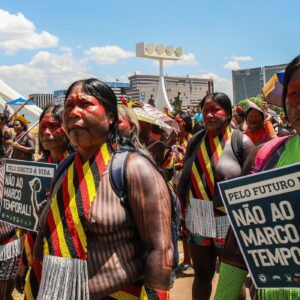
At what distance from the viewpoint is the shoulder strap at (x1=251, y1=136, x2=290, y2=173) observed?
5.65ft

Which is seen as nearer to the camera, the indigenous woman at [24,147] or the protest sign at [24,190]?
the protest sign at [24,190]

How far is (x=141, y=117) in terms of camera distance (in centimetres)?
426

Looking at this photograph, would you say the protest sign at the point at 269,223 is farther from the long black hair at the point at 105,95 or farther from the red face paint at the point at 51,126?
the red face paint at the point at 51,126

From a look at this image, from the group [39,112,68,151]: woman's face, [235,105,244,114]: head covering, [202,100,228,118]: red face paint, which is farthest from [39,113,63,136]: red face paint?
[235,105,244,114]: head covering

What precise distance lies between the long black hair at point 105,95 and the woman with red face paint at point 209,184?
1.45m

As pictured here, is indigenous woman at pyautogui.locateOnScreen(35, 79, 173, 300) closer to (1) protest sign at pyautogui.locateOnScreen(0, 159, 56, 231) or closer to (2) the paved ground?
(1) protest sign at pyautogui.locateOnScreen(0, 159, 56, 231)

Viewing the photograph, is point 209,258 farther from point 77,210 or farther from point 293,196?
point 293,196

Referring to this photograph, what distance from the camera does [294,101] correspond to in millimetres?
1566

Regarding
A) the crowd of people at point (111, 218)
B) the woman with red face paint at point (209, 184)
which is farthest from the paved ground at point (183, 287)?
the crowd of people at point (111, 218)

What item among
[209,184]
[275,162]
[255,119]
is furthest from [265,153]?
[255,119]

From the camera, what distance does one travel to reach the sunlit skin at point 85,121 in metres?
2.01

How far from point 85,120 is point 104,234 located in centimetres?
52

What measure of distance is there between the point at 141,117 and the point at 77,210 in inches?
95.0

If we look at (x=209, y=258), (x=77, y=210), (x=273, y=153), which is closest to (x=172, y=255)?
(x=77, y=210)
